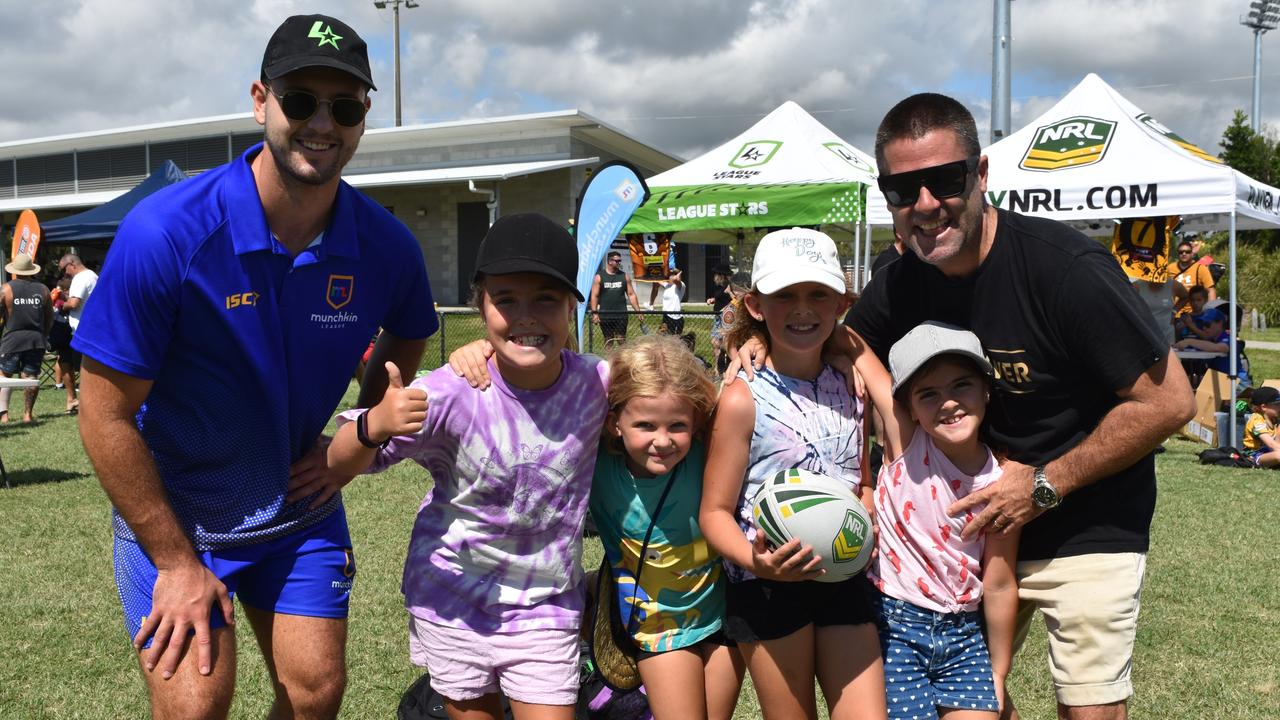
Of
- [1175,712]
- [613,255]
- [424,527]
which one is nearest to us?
[424,527]

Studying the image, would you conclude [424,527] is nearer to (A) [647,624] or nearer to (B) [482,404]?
(B) [482,404]

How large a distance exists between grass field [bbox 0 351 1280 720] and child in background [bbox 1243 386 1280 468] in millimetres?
919

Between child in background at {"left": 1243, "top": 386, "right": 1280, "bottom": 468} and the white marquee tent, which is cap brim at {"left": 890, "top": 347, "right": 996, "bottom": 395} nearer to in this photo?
the white marquee tent

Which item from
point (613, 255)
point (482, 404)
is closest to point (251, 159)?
point (482, 404)

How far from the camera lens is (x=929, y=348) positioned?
8.95ft

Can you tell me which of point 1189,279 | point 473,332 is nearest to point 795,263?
point 473,332

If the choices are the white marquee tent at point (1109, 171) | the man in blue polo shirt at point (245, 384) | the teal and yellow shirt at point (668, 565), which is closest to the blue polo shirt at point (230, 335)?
the man in blue polo shirt at point (245, 384)

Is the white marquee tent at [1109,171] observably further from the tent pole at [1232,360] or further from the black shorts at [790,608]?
the black shorts at [790,608]

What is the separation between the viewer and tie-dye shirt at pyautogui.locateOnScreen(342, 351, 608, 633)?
282 cm

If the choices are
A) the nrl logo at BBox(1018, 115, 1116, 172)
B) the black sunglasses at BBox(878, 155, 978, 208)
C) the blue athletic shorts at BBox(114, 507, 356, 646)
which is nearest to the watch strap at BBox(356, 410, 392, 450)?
the blue athletic shorts at BBox(114, 507, 356, 646)

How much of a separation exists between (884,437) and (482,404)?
1.31 metres

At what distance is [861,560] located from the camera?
2770mm

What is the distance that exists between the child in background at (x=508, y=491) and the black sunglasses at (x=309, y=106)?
1.80ft

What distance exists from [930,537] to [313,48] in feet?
7.63
